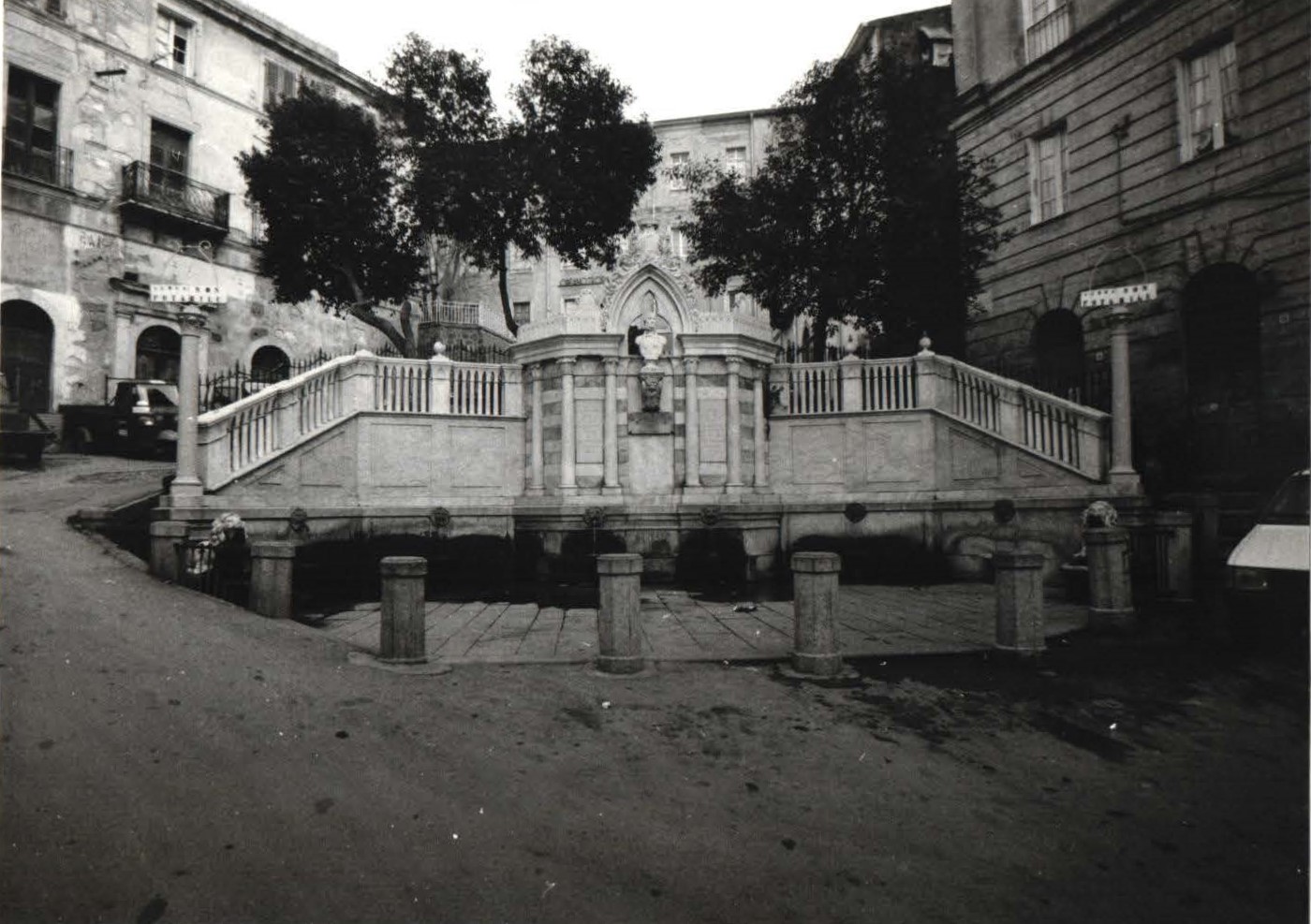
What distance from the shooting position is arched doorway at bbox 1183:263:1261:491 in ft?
36.8

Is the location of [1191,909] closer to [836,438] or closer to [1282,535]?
[1282,535]

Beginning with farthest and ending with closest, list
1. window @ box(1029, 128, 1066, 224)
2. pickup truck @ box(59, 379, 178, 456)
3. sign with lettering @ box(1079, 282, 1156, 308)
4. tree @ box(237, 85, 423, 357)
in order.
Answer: tree @ box(237, 85, 423, 357), window @ box(1029, 128, 1066, 224), pickup truck @ box(59, 379, 178, 456), sign with lettering @ box(1079, 282, 1156, 308)

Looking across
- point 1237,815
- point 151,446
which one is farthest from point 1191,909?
point 151,446

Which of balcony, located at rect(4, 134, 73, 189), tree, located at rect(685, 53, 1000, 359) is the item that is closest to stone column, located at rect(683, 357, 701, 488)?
tree, located at rect(685, 53, 1000, 359)

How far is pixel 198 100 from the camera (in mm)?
24516

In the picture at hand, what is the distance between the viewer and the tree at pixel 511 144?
61.2 feet

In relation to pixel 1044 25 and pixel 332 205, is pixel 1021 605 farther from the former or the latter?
pixel 332 205

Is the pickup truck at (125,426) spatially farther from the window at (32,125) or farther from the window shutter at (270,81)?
the window shutter at (270,81)

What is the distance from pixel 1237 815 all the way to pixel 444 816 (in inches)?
166

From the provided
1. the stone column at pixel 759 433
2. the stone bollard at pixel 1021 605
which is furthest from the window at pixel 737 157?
the stone bollard at pixel 1021 605

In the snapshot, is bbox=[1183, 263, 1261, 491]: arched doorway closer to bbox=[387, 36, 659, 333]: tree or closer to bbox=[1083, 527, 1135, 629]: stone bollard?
bbox=[1083, 527, 1135, 629]: stone bollard

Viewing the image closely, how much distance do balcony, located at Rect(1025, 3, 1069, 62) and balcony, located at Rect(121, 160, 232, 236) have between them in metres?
24.5

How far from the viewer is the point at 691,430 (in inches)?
504

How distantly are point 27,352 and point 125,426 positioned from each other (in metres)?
5.75
